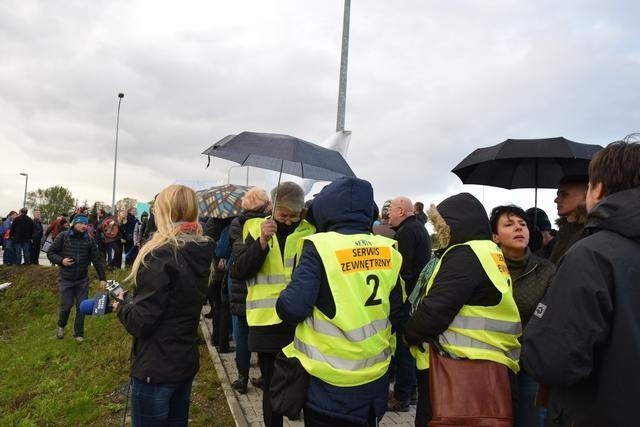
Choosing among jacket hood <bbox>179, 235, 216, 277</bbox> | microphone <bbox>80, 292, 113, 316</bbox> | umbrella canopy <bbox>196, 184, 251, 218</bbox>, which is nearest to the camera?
jacket hood <bbox>179, 235, 216, 277</bbox>

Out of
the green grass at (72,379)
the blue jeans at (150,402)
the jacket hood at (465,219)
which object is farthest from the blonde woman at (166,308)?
the green grass at (72,379)

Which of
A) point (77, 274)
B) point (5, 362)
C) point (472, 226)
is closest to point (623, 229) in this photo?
point (472, 226)

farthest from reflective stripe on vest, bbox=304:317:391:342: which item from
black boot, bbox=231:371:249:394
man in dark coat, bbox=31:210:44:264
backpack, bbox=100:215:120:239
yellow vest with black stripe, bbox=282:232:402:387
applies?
man in dark coat, bbox=31:210:44:264

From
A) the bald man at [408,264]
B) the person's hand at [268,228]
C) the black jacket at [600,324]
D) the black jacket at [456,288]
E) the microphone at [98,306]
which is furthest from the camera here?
the bald man at [408,264]

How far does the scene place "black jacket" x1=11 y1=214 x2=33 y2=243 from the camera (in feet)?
48.9

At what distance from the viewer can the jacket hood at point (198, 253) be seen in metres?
2.86

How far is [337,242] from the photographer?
260cm

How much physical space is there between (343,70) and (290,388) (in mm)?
7265

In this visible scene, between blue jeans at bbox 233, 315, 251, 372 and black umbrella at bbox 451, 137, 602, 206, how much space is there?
2478mm

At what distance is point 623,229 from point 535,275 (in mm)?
1471

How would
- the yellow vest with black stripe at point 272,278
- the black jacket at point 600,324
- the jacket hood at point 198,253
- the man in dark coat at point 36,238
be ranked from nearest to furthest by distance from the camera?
the black jacket at point 600,324
the jacket hood at point 198,253
the yellow vest with black stripe at point 272,278
the man in dark coat at point 36,238

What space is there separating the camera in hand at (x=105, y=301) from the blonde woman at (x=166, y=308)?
0.06m

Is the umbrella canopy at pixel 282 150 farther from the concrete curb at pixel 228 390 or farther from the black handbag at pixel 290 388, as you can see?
the concrete curb at pixel 228 390

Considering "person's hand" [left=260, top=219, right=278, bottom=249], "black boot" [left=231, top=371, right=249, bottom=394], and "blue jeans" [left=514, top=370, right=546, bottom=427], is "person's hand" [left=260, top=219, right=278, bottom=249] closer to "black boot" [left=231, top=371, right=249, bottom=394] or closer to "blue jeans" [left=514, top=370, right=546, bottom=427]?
"blue jeans" [left=514, top=370, right=546, bottom=427]
